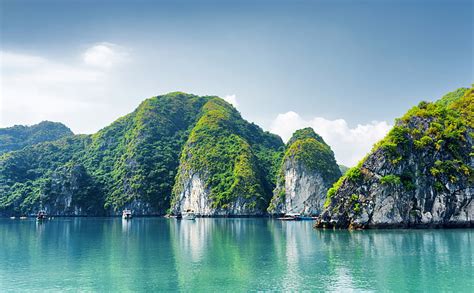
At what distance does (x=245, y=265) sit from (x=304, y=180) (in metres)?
107

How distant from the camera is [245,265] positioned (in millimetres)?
36781

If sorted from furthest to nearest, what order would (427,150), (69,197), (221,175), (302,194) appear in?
1. (69,197)
2. (221,175)
3. (302,194)
4. (427,150)

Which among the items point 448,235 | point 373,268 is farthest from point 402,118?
point 373,268

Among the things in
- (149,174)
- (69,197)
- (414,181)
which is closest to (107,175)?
(69,197)

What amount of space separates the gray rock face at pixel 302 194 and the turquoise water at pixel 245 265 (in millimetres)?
83555

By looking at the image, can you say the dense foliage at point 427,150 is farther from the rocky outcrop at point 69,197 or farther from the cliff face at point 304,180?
the rocky outcrop at point 69,197

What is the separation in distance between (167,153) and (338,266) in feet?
497

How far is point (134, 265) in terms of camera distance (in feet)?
123

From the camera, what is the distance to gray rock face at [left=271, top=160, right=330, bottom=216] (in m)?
138

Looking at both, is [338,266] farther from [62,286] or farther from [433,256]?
[62,286]

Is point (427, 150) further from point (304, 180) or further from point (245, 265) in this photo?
point (304, 180)

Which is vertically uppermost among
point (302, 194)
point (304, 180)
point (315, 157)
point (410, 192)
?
point (315, 157)

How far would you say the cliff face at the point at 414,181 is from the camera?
235ft

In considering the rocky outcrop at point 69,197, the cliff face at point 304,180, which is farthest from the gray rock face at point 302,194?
the rocky outcrop at point 69,197
